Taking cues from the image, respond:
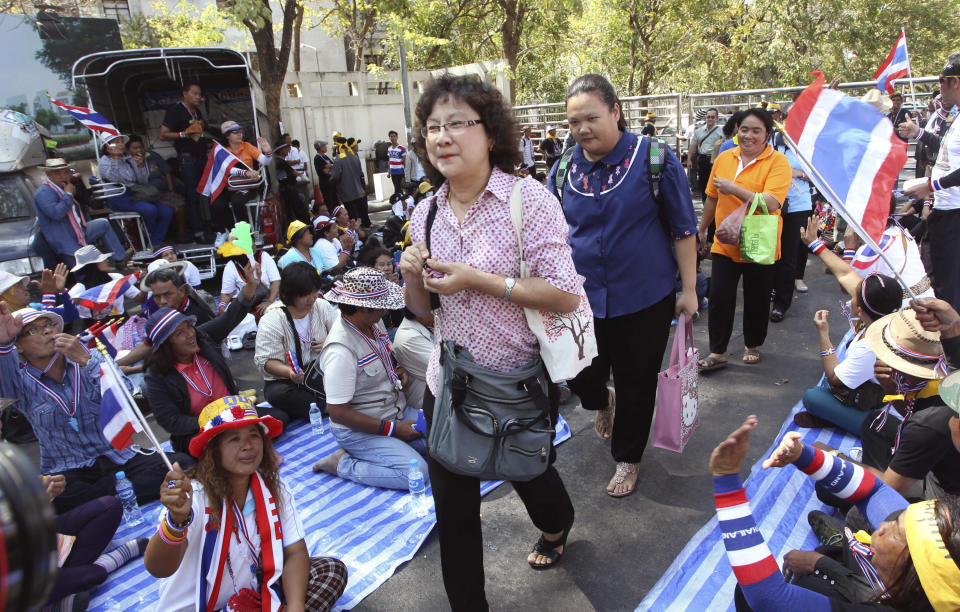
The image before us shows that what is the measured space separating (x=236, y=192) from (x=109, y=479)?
678 centimetres

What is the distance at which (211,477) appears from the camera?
2.37 m

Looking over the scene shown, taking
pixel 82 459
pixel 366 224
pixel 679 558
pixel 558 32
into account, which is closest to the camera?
pixel 679 558

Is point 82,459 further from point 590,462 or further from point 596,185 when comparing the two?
point 596,185

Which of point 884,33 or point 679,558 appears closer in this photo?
point 679,558

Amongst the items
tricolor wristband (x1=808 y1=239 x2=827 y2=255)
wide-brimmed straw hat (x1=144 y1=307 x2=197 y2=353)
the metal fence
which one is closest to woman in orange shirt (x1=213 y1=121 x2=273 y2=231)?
the metal fence

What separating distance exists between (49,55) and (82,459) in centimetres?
1819

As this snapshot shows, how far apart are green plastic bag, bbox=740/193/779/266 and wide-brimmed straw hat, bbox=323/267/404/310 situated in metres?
2.47

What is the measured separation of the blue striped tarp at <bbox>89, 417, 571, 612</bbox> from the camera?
2.98 meters

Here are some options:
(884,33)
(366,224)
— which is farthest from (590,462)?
(884,33)

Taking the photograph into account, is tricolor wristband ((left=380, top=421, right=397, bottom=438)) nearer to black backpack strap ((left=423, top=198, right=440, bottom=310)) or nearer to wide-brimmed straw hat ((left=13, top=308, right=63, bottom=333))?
black backpack strap ((left=423, top=198, right=440, bottom=310))

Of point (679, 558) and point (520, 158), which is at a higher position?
point (520, 158)

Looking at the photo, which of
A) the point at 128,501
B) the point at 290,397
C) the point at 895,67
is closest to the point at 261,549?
the point at 128,501

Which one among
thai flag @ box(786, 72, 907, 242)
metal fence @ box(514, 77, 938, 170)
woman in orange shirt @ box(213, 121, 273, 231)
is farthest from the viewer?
metal fence @ box(514, 77, 938, 170)

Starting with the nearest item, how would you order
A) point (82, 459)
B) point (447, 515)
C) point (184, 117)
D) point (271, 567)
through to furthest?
point (447, 515), point (271, 567), point (82, 459), point (184, 117)
